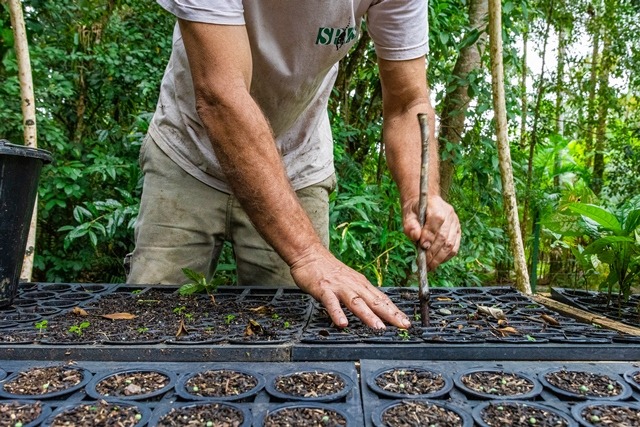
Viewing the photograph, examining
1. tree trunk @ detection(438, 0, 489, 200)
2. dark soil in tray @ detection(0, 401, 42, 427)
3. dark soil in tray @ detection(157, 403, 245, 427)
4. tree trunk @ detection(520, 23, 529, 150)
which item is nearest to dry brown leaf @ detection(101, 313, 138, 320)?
dark soil in tray @ detection(0, 401, 42, 427)

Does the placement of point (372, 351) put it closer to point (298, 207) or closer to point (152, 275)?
point (298, 207)

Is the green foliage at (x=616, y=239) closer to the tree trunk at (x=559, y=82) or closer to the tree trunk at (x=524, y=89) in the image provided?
the tree trunk at (x=524, y=89)

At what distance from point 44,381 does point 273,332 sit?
50 centimetres

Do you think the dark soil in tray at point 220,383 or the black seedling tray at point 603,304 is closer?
the dark soil in tray at point 220,383

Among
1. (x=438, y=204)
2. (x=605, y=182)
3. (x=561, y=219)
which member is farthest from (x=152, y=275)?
(x=605, y=182)

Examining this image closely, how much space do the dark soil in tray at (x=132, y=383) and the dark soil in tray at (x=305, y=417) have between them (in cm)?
25

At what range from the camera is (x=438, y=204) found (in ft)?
5.76

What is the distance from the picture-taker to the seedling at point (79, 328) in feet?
4.33

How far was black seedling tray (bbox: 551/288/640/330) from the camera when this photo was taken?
163cm

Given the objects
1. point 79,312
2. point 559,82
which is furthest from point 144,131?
point 559,82

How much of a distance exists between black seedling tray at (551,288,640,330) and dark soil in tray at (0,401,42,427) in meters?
1.48

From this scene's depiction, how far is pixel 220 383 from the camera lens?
41.8 inches

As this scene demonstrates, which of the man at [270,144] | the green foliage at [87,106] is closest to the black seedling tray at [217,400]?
the man at [270,144]

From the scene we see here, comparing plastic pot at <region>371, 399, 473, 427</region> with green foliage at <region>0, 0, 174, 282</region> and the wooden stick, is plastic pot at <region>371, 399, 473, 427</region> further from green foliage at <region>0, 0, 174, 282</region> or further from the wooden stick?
green foliage at <region>0, 0, 174, 282</region>
